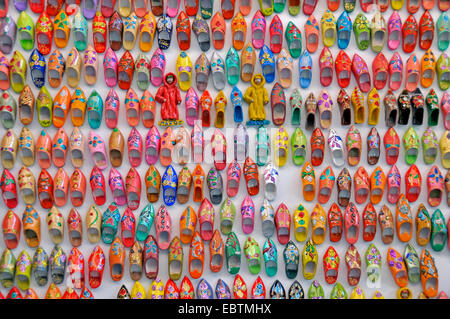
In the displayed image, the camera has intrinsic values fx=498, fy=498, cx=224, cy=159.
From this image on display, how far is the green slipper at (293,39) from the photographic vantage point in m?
2.81

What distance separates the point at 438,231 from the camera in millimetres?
2828

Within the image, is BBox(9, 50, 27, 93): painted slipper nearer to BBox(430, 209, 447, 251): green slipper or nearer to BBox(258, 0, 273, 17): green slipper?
BBox(258, 0, 273, 17): green slipper

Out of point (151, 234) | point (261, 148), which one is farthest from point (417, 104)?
point (151, 234)

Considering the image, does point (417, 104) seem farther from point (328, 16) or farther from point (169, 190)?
point (169, 190)

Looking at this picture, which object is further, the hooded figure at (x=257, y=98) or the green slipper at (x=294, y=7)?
the green slipper at (x=294, y=7)

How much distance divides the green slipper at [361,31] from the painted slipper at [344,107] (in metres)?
0.30

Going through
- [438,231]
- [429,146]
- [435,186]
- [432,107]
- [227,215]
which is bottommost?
[438,231]

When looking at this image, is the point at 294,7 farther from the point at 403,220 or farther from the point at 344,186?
the point at 403,220

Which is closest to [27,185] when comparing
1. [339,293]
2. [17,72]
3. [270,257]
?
[17,72]

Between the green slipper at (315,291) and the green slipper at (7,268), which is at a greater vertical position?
the green slipper at (7,268)

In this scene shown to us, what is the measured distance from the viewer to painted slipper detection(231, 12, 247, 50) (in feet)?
9.26

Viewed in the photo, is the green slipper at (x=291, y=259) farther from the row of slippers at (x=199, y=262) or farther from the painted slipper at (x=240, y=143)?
the painted slipper at (x=240, y=143)

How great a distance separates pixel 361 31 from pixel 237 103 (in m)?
0.82

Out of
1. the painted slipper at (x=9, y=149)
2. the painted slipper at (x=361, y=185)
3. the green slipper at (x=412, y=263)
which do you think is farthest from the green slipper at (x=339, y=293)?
the painted slipper at (x=9, y=149)
